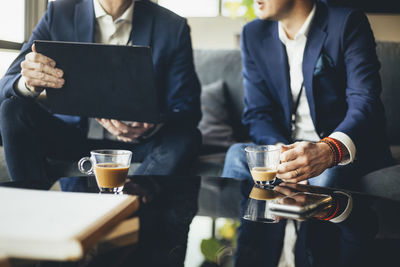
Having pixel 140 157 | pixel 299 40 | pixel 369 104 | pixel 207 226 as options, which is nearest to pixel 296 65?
pixel 299 40

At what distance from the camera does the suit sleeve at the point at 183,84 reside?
1.68 metres

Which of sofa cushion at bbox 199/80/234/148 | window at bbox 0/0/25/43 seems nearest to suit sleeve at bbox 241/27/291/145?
sofa cushion at bbox 199/80/234/148

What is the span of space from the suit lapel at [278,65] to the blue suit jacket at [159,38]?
→ 314 millimetres

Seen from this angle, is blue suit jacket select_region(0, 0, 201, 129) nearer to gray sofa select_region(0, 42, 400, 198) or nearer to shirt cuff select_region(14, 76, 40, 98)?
shirt cuff select_region(14, 76, 40, 98)

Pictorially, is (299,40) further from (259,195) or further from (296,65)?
(259,195)

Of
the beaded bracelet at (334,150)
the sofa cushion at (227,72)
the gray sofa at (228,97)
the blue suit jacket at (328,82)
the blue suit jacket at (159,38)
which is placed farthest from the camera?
the sofa cushion at (227,72)

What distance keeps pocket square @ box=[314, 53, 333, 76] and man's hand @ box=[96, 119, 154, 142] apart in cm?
64

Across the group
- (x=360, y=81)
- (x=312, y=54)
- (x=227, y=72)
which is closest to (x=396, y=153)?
(x=360, y=81)

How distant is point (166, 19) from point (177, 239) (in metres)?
1.27

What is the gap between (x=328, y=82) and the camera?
61.0 inches

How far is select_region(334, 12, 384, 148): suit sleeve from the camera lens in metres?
1.34

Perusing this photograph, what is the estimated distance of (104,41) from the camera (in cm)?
172

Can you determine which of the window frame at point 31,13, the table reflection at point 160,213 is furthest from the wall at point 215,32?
the table reflection at point 160,213

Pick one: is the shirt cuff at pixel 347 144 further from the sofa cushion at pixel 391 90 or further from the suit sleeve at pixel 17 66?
the suit sleeve at pixel 17 66
